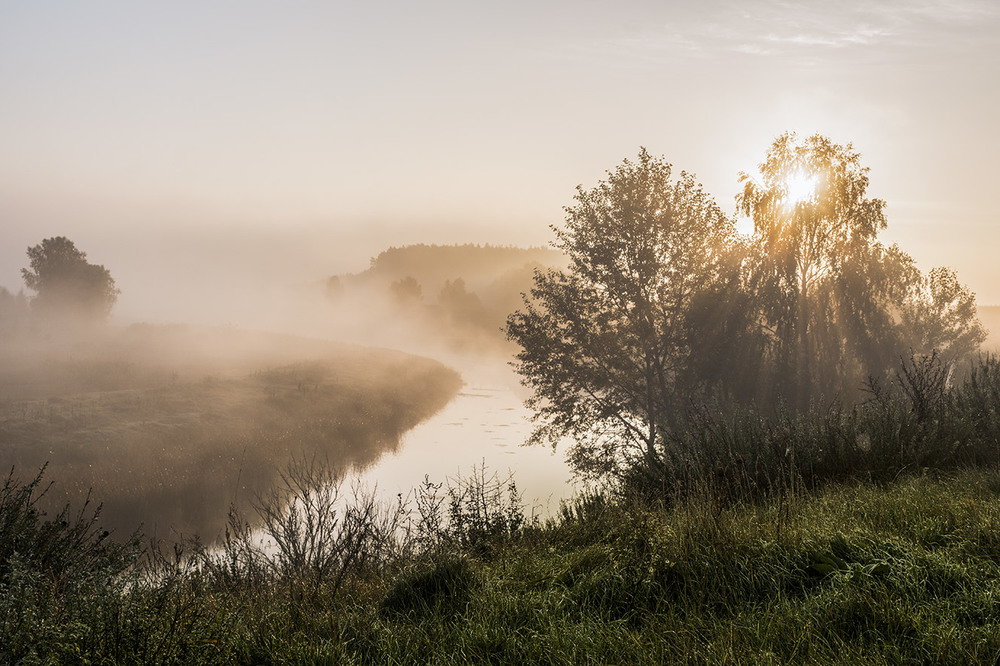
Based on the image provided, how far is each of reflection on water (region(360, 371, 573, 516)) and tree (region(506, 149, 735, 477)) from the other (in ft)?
10.6

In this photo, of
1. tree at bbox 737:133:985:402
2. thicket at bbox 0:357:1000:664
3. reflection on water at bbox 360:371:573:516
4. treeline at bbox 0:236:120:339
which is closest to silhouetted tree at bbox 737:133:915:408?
tree at bbox 737:133:985:402

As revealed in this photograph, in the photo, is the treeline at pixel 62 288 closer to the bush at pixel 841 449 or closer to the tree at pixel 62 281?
the tree at pixel 62 281

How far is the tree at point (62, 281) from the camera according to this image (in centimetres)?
6375

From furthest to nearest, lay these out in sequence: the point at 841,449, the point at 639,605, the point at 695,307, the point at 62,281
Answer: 1. the point at 62,281
2. the point at 695,307
3. the point at 841,449
4. the point at 639,605

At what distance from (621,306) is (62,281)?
212ft

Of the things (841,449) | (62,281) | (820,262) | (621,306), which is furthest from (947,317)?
(62,281)

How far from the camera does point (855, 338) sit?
25.5m

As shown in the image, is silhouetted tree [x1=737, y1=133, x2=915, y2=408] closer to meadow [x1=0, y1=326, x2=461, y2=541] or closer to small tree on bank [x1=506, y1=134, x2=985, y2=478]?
small tree on bank [x1=506, y1=134, x2=985, y2=478]

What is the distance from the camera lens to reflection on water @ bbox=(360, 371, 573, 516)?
2580cm

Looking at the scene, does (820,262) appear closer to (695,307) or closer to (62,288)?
(695,307)

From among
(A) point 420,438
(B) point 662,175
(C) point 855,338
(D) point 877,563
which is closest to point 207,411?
(A) point 420,438

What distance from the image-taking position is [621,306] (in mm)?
23922

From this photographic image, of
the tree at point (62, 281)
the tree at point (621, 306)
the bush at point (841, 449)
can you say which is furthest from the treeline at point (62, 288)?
the bush at point (841, 449)

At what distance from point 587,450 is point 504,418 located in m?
23.1
